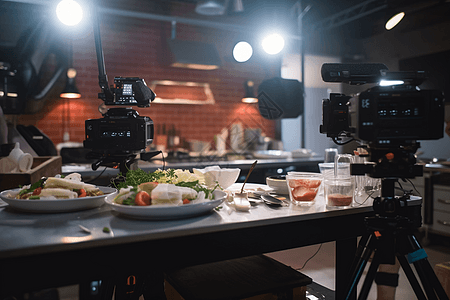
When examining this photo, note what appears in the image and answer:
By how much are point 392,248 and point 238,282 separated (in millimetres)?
533

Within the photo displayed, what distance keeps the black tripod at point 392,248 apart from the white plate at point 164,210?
506mm

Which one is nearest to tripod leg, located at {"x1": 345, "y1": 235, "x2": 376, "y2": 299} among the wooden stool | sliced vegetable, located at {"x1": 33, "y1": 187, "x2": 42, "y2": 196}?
the wooden stool

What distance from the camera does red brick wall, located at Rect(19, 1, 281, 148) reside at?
17.5 feet

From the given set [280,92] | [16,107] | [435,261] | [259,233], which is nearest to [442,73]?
[280,92]

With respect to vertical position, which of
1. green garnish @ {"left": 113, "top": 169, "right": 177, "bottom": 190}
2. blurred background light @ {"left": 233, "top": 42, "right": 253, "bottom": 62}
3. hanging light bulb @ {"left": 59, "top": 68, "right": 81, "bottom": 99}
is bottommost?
green garnish @ {"left": 113, "top": 169, "right": 177, "bottom": 190}

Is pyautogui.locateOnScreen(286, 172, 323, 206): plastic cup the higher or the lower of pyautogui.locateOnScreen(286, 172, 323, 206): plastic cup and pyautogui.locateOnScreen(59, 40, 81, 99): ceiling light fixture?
the lower

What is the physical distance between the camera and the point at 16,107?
13.0ft

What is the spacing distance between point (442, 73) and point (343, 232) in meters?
4.91

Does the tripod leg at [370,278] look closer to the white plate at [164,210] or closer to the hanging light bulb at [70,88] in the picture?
the white plate at [164,210]

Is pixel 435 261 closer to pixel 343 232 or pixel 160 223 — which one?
pixel 343 232

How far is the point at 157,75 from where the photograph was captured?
5.84m

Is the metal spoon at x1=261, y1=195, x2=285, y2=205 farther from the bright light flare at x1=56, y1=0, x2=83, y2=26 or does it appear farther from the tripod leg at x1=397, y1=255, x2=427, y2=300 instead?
the bright light flare at x1=56, y1=0, x2=83, y2=26

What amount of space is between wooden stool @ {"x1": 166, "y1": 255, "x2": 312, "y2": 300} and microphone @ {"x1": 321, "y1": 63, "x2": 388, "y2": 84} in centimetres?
74

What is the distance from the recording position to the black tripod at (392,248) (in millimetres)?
1094
